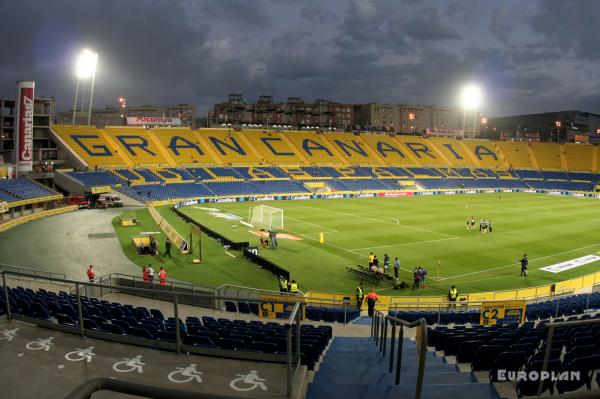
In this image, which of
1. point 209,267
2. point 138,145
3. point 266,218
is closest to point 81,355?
point 209,267

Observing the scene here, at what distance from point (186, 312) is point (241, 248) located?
712 inches

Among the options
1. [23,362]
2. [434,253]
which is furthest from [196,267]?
[23,362]

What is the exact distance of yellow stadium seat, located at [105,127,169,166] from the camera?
265ft

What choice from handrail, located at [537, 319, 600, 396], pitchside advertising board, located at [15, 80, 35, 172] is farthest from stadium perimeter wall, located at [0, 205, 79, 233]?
handrail, located at [537, 319, 600, 396]

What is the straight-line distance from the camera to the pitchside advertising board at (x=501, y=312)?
62.9 ft

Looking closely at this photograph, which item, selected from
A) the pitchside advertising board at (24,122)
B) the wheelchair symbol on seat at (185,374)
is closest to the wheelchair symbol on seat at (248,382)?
the wheelchair symbol on seat at (185,374)

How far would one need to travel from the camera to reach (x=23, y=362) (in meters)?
8.45

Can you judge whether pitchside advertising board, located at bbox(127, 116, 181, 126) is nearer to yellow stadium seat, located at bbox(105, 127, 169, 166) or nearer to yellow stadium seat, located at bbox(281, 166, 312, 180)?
yellow stadium seat, located at bbox(105, 127, 169, 166)

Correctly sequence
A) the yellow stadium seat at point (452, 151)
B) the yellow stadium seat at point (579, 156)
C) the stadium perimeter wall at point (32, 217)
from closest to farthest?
1. the stadium perimeter wall at point (32, 217)
2. the yellow stadium seat at point (579, 156)
3. the yellow stadium seat at point (452, 151)

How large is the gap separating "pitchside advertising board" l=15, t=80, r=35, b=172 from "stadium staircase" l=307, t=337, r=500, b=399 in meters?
53.7

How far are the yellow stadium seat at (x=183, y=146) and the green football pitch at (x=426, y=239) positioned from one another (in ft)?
72.9

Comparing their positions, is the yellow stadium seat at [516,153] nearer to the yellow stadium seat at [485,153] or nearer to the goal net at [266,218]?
the yellow stadium seat at [485,153]

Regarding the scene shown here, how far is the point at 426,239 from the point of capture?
42000 millimetres

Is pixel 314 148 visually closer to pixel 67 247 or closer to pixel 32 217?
pixel 32 217
